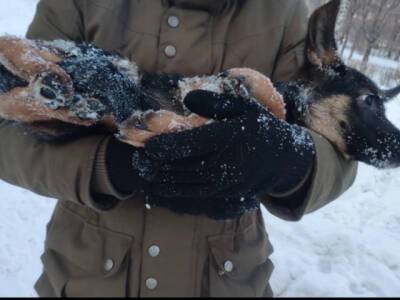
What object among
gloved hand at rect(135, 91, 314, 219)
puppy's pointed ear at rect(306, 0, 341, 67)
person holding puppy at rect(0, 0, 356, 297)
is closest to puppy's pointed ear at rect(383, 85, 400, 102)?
puppy's pointed ear at rect(306, 0, 341, 67)

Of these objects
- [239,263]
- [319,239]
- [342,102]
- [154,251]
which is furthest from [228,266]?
[319,239]

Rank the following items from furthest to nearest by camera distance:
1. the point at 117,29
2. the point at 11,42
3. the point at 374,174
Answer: the point at 374,174, the point at 117,29, the point at 11,42

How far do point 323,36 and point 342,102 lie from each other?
0.28 meters

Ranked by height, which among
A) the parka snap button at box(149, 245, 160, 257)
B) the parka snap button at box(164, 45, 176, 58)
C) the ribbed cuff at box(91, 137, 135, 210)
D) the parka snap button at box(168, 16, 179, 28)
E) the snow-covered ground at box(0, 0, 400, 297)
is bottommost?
the snow-covered ground at box(0, 0, 400, 297)

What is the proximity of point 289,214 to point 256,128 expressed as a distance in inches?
16.6

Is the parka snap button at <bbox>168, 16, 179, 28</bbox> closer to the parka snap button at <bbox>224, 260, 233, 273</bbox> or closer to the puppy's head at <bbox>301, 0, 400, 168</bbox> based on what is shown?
the puppy's head at <bbox>301, 0, 400, 168</bbox>

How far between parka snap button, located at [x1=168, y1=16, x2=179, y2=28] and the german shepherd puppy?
0.19 meters

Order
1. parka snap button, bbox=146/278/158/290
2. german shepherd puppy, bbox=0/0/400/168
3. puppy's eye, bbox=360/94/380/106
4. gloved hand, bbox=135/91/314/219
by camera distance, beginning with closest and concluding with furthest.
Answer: gloved hand, bbox=135/91/314/219 → german shepherd puppy, bbox=0/0/400/168 → parka snap button, bbox=146/278/158/290 → puppy's eye, bbox=360/94/380/106

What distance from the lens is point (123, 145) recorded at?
150cm

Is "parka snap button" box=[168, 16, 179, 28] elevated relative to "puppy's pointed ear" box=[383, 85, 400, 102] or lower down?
elevated

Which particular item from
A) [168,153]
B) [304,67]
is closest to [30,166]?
[168,153]

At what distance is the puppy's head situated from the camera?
1.73m

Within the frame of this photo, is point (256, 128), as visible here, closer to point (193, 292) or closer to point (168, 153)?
point (168, 153)

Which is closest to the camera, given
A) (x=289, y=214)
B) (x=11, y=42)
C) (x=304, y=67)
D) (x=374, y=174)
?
(x=11, y=42)
